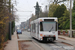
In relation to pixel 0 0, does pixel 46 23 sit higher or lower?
lower

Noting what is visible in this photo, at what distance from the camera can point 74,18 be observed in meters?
36.7

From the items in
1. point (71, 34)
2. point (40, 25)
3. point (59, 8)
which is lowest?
point (71, 34)

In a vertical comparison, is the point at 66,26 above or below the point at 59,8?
below

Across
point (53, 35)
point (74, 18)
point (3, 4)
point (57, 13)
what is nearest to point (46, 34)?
point (53, 35)

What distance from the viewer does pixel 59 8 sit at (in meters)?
46.9

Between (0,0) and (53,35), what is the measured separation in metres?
9.50

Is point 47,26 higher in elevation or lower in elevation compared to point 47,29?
higher

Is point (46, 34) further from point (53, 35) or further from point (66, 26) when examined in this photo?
point (66, 26)

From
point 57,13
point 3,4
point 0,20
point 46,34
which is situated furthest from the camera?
point 57,13

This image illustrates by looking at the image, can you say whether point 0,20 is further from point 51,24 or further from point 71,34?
point 71,34

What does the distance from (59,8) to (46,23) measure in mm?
29599

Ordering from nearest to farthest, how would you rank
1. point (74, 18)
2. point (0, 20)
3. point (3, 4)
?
1. point (0, 20)
2. point (3, 4)
3. point (74, 18)

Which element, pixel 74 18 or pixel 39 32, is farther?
pixel 74 18

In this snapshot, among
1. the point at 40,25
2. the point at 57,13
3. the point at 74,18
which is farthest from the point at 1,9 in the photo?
the point at 57,13
